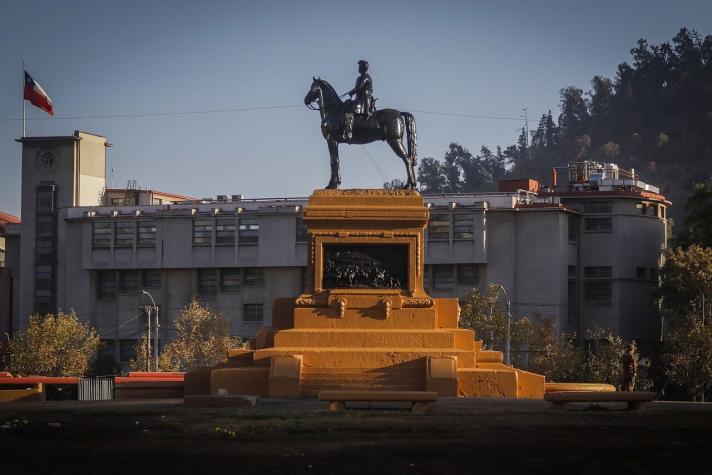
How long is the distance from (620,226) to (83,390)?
62902mm

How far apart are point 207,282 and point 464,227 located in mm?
19049

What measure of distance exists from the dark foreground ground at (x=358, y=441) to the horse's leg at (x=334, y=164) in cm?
1367

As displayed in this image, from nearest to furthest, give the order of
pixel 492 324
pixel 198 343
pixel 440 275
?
pixel 492 324
pixel 198 343
pixel 440 275

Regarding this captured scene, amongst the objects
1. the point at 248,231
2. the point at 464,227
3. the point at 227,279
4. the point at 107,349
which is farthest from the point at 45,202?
the point at 464,227

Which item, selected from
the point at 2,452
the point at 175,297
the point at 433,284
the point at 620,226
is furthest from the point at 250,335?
the point at 2,452

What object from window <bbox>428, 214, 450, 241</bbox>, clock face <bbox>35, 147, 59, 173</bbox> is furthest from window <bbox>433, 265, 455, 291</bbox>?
clock face <bbox>35, 147, 59, 173</bbox>

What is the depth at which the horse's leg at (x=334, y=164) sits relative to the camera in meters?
43.7

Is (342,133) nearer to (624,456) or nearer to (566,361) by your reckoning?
(624,456)

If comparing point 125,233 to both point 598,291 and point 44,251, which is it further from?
point 598,291

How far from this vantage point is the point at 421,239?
41375mm

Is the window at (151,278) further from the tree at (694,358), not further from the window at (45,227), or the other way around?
the tree at (694,358)

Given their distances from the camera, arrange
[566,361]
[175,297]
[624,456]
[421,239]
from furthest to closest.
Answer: [175,297] → [566,361] → [421,239] → [624,456]

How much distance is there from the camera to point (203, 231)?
337 ft

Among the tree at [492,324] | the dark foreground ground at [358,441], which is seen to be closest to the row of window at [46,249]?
the tree at [492,324]
